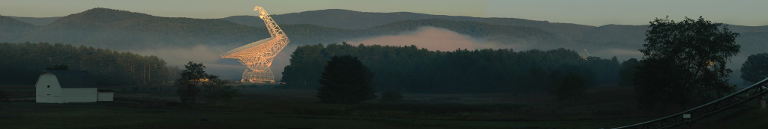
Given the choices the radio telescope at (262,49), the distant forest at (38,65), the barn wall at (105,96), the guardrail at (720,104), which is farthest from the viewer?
the distant forest at (38,65)

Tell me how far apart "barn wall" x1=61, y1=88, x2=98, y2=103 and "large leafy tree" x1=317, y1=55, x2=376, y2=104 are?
105 ft

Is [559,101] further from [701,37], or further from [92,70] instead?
[92,70]

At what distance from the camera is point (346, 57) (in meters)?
108

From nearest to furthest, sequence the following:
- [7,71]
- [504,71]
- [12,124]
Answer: [12,124] → [7,71] → [504,71]

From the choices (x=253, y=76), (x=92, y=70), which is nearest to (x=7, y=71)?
(x=92, y=70)

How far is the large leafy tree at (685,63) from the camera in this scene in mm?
64812

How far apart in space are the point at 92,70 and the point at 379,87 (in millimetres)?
82221

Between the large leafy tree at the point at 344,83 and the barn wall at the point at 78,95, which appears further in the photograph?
the large leafy tree at the point at 344,83

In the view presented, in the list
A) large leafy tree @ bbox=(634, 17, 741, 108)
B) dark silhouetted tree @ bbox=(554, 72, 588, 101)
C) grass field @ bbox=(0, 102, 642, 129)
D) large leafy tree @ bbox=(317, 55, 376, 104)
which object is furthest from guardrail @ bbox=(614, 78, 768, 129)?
large leafy tree @ bbox=(317, 55, 376, 104)

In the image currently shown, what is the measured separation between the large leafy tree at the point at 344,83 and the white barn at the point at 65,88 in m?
32.5

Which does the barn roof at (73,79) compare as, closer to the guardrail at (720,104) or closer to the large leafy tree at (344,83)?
the large leafy tree at (344,83)

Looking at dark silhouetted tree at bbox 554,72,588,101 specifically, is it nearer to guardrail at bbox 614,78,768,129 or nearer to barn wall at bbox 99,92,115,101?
guardrail at bbox 614,78,768,129

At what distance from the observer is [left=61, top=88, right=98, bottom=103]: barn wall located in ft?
294

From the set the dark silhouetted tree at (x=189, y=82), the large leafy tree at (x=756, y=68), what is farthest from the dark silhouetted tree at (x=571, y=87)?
the large leafy tree at (x=756, y=68)
